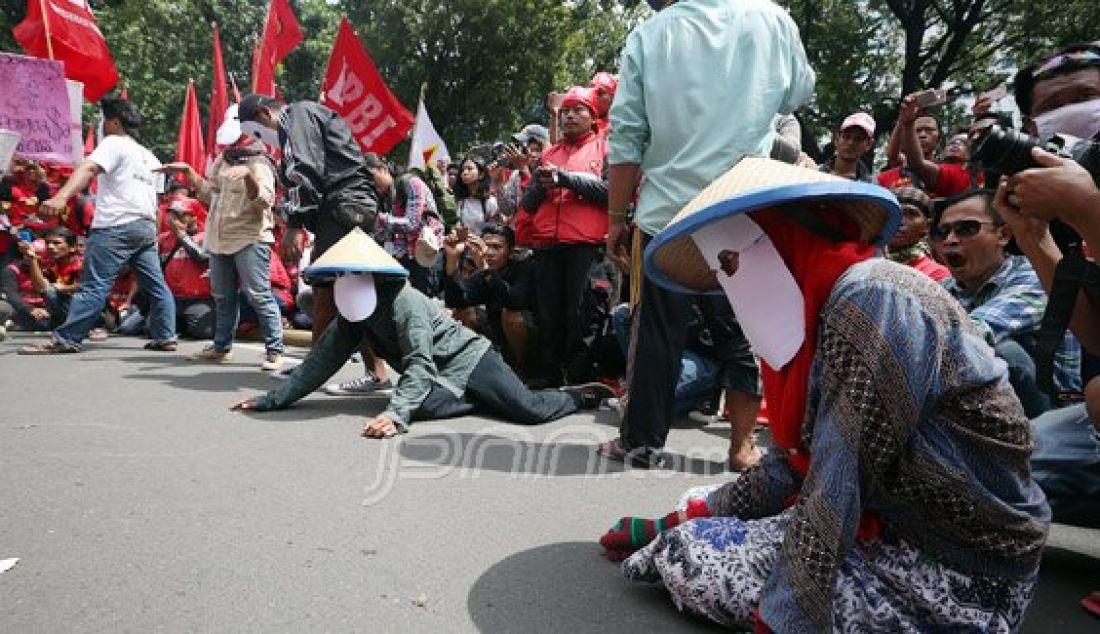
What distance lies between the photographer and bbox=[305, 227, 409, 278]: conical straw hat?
3377 mm

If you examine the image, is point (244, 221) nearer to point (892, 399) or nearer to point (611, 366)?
point (611, 366)

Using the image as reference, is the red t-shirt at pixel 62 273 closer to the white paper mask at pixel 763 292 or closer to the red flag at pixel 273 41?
the red flag at pixel 273 41

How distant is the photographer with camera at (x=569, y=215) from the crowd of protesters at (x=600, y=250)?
0.01 m

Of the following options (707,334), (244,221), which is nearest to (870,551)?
(707,334)

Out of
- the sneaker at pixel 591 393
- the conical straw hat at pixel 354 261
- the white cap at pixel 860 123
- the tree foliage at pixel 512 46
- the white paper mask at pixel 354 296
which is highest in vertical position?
the tree foliage at pixel 512 46

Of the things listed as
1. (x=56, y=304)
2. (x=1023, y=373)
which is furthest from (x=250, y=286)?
(x=1023, y=373)

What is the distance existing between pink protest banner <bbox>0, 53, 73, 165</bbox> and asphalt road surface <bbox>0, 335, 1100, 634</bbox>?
3158mm

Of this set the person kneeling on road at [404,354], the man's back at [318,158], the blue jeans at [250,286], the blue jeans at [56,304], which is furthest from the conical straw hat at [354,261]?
the blue jeans at [56,304]

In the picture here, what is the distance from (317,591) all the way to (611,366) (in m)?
2.98

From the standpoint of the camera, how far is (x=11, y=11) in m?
14.0

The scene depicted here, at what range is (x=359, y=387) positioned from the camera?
4.16m

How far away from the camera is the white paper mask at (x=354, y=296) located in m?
3.43

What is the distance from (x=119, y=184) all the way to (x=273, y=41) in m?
4.16

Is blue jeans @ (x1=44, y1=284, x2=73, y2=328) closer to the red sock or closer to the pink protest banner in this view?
the pink protest banner
